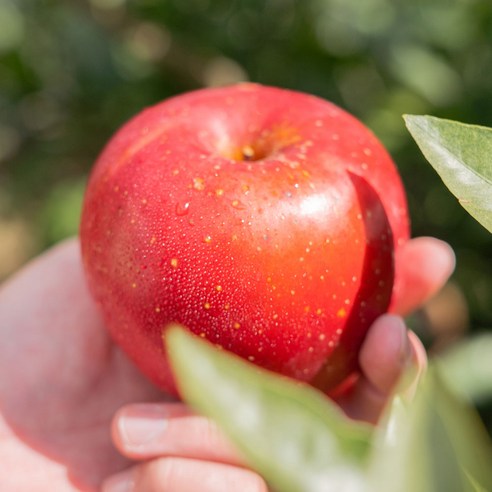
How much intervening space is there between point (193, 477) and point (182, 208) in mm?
342

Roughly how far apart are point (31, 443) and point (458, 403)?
2.67 ft

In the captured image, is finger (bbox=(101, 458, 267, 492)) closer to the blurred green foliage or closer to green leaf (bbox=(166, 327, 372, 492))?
green leaf (bbox=(166, 327, 372, 492))

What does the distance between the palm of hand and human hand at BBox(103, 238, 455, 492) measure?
108 mm

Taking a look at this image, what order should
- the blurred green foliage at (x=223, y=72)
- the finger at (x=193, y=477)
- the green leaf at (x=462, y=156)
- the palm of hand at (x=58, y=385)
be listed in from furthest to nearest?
the blurred green foliage at (x=223, y=72)
the palm of hand at (x=58, y=385)
the finger at (x=193, y=477)
the green leaf at (x=462, y=156)

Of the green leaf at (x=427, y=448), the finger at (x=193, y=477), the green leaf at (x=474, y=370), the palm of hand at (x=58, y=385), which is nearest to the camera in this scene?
the green leaf at (x=427, y=448)

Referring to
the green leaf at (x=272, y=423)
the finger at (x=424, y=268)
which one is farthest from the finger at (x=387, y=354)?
the green leaf at (x=272, y=423)

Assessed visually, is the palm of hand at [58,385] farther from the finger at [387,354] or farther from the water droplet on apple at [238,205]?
the water droplet on apple at [238,205]

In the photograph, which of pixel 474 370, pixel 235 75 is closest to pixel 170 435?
pixel 474 370

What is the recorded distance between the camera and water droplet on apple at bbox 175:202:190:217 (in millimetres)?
742

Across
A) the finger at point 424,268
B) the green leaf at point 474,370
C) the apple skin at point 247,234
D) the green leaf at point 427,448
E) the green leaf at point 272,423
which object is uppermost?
the green leaf at point 427,448

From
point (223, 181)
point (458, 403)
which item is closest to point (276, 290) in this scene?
point (223, 181)

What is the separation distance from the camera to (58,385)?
1.11 m

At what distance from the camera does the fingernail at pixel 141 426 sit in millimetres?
902

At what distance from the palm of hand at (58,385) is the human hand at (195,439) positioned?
11cm
